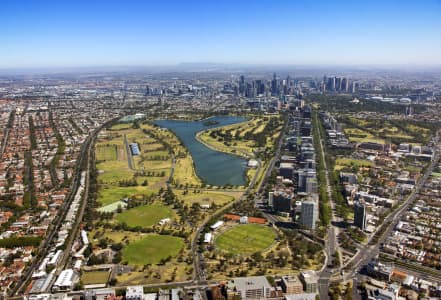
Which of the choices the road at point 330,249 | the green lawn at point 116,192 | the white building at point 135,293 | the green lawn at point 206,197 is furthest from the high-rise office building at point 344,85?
the white building at point 135,293

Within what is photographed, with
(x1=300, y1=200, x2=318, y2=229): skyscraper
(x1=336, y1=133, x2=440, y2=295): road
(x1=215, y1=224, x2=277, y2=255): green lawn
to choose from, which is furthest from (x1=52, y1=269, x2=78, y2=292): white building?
(x1=300, y1=200, x2=318, y2=229): skyscraper

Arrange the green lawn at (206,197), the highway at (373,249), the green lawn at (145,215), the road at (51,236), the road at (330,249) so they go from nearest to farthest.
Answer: the road at (330,249) → the road at (51,236) → the highway at (373,249) → the green lawn at (145,215) → the green lawn at (206,197)

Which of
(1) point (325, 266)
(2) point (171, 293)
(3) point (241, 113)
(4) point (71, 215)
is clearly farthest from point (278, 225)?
(3) point (241, 113)

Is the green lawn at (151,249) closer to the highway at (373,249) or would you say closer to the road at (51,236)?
the road at (51,236)

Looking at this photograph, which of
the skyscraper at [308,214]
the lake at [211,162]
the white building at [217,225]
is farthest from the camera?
the lake at [211,162]

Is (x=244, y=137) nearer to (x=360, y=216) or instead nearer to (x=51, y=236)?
(x=360, y=216)
